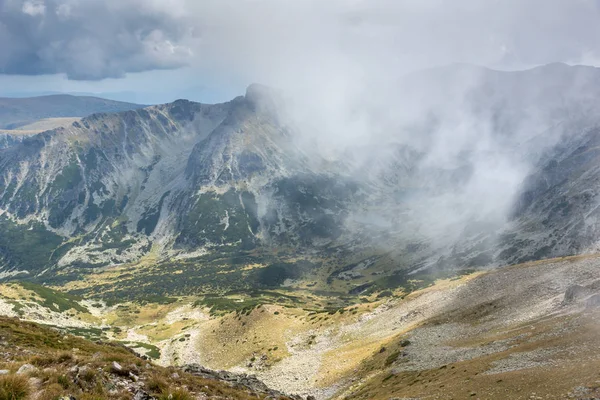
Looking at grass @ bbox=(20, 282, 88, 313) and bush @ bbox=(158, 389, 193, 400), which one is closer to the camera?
bush @ bbox=(158, 389, 193, 400)

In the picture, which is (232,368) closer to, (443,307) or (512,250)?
(443,307)

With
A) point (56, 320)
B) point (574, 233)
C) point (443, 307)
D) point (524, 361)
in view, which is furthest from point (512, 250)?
point (56, 320)

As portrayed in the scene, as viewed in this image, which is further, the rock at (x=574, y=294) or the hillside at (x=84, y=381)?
the rock at (x=574, y=294)

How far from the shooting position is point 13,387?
12969 millimetres

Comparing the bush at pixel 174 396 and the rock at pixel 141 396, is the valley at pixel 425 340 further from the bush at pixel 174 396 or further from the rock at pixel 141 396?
the rock at pixel 141 396

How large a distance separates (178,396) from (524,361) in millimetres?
30285

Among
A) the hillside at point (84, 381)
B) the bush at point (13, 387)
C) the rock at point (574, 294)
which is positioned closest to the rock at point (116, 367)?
the hillside at point (84, 381)

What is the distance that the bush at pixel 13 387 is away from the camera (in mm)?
12656

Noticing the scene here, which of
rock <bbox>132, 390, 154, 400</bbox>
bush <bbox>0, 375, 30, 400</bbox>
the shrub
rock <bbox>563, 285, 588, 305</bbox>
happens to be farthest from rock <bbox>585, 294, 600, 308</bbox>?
bush <bbox>0, 375, 30, 400</bbox>

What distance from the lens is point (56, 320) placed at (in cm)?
10125

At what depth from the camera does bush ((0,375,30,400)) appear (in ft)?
41.5

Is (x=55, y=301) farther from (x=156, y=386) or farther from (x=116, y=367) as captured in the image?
(x=156, y=386)

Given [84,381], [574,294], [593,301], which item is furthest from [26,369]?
[574,294]

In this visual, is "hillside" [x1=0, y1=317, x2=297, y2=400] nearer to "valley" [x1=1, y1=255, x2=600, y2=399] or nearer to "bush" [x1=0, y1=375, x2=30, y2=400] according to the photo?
"bush" [x1=0, y1=375, x2=30, y2=400]
